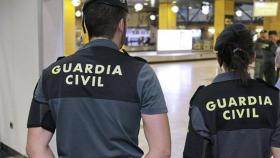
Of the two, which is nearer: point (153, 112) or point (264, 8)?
point (153, 112)

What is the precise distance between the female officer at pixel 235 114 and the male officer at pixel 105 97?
321 mm

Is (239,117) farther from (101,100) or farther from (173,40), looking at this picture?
(173,40)

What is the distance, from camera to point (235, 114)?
6.12ft

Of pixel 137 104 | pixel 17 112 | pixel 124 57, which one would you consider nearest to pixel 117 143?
pixel 137 104

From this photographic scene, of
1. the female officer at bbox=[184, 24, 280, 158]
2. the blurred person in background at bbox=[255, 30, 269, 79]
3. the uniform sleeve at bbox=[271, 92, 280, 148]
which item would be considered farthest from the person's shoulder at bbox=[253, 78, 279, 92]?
the blurred person in background at bbox=[255, 30, 269, 79]

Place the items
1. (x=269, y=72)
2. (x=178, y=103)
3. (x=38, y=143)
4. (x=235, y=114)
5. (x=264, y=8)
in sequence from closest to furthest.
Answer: (x=38, y=143) → (x=235, y=114) → (x=178, y=103) → (x=269, y=72) → (x=264, y=8)

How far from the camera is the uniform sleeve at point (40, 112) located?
1.66m

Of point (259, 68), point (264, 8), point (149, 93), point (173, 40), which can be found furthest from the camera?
point (173, 40)

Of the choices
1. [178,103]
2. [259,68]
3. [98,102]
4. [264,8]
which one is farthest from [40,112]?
[264,8]

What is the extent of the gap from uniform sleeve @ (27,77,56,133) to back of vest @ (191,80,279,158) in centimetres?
62

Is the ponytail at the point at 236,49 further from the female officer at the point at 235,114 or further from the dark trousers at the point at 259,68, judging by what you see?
the dark trousers at the point at 259,68

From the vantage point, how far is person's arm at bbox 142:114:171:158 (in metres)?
1.56

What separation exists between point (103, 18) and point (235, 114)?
0.70m

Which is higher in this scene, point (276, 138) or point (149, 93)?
point (149, 93)
